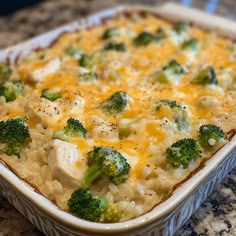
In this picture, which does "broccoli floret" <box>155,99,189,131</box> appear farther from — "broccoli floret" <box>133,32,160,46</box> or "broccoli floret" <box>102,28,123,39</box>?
"broccoli floret" <box>102,28,123,39</box>

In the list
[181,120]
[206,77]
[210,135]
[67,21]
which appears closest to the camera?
[210,135]

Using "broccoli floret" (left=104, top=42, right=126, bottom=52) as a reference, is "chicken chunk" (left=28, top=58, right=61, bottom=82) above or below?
above

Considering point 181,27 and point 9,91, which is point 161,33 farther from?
point 9,91

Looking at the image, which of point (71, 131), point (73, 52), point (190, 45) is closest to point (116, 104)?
point (71, 131)

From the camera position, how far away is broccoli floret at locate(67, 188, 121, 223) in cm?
156

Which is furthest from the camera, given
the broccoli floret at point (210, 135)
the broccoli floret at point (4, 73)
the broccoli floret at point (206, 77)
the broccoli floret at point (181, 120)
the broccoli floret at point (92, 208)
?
the broccoli floret at point (4, 73)

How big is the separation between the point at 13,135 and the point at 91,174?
0.46 meters

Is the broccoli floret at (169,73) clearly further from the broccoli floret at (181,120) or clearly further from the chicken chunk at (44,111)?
the chicken chunk at (44,111)

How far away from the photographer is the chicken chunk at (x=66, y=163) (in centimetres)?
170

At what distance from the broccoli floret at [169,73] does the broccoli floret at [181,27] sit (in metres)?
0.62

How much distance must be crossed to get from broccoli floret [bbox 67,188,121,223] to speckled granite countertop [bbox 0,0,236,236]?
0.35 meters

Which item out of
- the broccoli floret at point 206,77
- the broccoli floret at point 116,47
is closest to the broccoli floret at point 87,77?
the broccoli floret at point 116,47

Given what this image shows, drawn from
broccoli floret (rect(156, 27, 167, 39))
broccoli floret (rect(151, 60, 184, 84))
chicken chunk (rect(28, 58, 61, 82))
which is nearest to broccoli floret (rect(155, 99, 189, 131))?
broccoli floret (rect(151, 60, 184, 84))

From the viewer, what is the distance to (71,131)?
6.22ft
